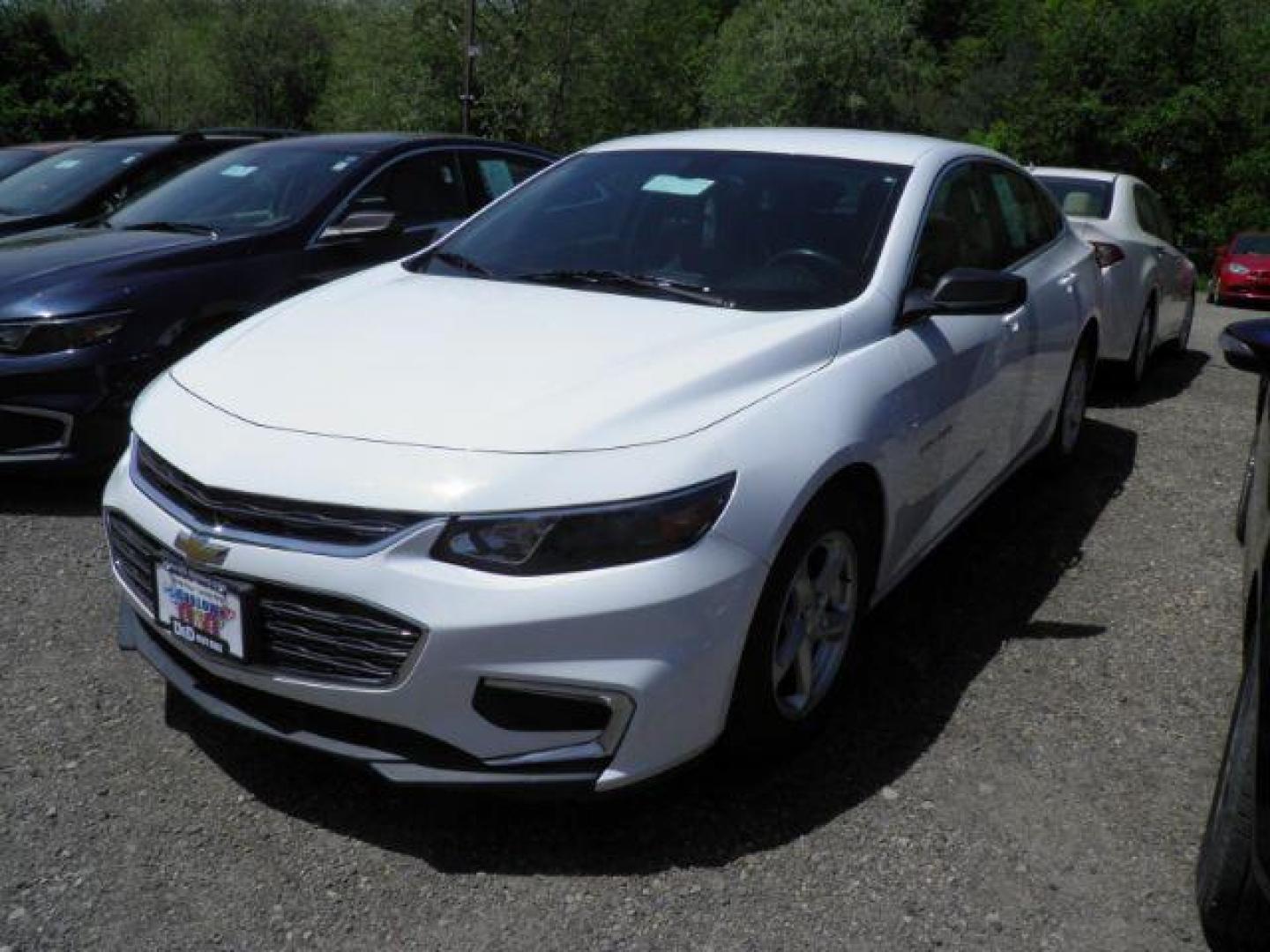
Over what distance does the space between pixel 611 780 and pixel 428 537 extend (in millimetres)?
635

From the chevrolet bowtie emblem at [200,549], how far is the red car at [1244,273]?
19054 mm

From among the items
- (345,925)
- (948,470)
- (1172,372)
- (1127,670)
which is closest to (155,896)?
(345,925)

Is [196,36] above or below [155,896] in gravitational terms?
below

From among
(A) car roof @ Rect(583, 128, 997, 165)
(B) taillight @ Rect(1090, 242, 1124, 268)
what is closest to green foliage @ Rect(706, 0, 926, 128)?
(B) taillight @ Rect(1090, 242, 1124, 268)

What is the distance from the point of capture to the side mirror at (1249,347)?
8.74 feet

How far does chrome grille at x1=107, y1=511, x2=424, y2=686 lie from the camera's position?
95.0 inches

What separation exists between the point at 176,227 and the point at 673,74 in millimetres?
44170

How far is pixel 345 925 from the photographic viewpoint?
7.93ft

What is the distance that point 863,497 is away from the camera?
10.2 ft

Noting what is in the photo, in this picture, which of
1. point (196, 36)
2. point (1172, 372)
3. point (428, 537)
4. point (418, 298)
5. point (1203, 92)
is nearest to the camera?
point (428, 537)

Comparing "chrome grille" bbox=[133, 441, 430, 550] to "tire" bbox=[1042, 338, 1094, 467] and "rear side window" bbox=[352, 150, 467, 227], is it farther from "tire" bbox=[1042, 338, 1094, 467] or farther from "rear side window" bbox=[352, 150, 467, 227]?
"tire" bbox=[1042, 338, 1094, 467]

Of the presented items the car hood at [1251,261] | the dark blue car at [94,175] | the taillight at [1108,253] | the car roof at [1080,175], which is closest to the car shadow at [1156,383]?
the taillight at [1108,253]

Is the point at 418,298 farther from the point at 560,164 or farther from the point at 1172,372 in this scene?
the point at 1172,372

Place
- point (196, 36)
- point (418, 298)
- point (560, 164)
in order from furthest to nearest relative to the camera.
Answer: point (196, 36), point (560, 164), point (418, 298)
